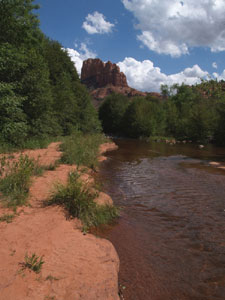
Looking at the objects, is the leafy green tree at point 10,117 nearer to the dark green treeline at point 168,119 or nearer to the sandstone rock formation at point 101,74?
the dark green treeline at point 168,119

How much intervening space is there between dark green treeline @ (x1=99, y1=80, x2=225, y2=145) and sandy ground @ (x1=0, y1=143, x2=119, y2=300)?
1388 inches

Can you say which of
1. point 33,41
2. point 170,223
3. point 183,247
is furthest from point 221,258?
point 33,41

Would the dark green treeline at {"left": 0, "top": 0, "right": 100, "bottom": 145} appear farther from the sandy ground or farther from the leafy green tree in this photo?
the sandy ground

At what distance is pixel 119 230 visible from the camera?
5.34 m

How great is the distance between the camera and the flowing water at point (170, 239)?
3.53 m

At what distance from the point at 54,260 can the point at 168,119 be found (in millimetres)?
50871

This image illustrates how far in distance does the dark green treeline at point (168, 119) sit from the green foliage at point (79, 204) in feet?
112

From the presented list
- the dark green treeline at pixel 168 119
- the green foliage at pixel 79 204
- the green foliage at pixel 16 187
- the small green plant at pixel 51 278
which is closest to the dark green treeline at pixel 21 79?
the green foliage at pixel 16 187

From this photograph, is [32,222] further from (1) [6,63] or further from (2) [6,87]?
(1) [6,63]

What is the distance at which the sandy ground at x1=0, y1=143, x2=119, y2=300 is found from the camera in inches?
111

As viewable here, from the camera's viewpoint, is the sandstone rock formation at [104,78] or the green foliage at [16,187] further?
the sandstone rock formation at [104,78]

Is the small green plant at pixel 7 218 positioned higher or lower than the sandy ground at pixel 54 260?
higher

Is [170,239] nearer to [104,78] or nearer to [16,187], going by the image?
[16,187]

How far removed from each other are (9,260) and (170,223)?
4.13 meters
